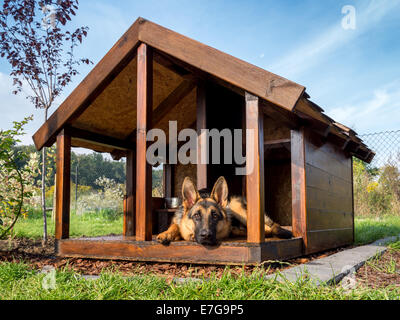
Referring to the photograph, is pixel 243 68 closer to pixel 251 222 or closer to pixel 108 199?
pixel 251 222

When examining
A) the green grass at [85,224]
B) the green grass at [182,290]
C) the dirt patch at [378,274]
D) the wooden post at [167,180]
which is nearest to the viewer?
the green grass at [182,290]

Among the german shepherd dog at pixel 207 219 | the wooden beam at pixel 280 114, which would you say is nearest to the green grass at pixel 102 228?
the german shepherd dog at pixel 207 219

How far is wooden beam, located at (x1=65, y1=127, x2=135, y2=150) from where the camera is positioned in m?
5.97

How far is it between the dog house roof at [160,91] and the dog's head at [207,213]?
1.36 meters

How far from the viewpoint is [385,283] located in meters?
3.51

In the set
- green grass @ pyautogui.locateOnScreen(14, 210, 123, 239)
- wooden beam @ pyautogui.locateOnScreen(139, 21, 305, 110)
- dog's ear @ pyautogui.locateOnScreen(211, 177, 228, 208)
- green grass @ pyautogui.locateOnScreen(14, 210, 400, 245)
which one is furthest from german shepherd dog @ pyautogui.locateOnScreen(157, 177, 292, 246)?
green grass @ pyautogui.locateOnScreen(14, 210, 123, 239)

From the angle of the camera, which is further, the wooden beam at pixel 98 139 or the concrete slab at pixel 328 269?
the wooden beam at pixel 98 139

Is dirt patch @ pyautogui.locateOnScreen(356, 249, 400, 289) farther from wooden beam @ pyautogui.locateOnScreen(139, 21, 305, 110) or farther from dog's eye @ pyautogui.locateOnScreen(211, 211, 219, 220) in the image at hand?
wooden beam @ pyautogui.locateOnScreen(139, 21, 305, 110)

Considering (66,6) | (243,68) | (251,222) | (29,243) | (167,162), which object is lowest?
(29,243)

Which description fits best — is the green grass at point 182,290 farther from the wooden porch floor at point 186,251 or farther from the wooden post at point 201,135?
the wooden post at point 201,135

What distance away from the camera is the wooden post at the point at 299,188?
5.21 m

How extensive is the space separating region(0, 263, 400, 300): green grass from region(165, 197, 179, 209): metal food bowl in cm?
373
